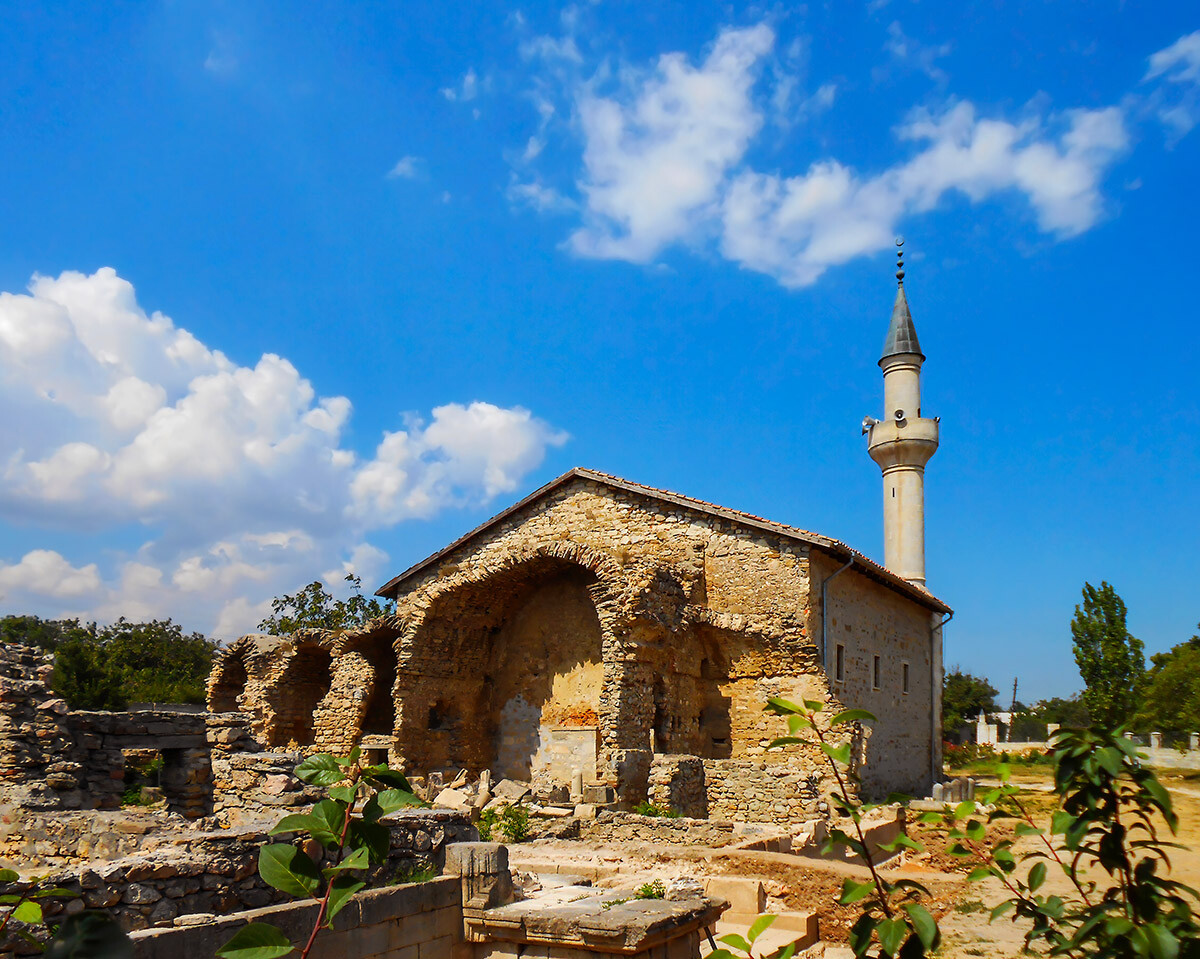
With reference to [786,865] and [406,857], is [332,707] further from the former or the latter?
[406,857]

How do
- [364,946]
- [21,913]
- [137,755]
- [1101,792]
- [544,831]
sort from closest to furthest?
1. [1101,792]
2. [21,913]
3. [364,946]
4. [544,831]
5. [137,755]

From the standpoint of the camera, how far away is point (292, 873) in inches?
94.2

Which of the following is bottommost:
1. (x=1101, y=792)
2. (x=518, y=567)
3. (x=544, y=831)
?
(x=544, y=831)

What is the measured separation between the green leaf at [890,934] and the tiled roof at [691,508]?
15.8 metres

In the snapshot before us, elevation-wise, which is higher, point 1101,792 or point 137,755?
point 1101,792

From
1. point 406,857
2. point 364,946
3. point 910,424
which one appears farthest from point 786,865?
point 910,424

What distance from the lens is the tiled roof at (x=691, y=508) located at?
17688 millimetres

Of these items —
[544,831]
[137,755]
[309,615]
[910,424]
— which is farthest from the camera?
[309,615]

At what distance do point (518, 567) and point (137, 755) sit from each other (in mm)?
8089

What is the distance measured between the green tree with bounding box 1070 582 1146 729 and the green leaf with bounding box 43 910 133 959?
135ft

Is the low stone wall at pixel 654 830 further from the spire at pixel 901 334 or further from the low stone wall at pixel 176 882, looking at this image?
the spire at pixel 901 334

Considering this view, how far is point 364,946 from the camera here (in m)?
5.30

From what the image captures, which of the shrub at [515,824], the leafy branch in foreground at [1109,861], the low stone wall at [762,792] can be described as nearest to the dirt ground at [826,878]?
the shrub at [515,824]

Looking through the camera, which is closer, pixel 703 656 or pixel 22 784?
pixel 22 784
